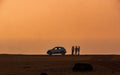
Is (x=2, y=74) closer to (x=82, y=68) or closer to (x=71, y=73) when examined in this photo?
(x=71, y=73)

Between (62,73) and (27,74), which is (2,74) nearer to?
(27,74)

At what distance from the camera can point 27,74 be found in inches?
1011

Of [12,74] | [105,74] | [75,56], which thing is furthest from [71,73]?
[75,56]

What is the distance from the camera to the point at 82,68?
29984mm

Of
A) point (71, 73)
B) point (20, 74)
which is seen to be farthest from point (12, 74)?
point (71, 73)

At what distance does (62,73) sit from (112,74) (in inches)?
151

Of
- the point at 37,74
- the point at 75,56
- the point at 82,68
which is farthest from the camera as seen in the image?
the point at 75,56

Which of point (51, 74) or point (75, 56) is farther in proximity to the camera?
point (75, 56)

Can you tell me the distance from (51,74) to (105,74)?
161 inches

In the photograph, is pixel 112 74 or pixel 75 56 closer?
pixel 112 74

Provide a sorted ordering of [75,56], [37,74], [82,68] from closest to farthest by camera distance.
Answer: [37,74], [82,68], [75,56]

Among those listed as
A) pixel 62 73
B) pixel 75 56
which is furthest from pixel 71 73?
pixel 75 56

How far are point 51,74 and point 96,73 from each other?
11.6 ft

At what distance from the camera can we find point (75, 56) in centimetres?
4797
